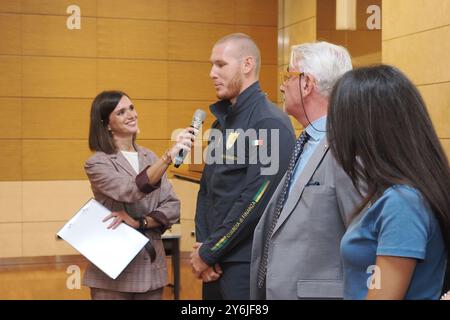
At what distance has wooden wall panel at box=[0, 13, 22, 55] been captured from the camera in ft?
25.3

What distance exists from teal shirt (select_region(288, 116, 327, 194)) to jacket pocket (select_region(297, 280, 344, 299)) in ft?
1.01

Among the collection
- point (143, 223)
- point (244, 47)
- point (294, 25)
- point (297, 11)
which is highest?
point (297, 11)

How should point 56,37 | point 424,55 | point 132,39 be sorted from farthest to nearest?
point 132,39, point 56,37, point 424,55

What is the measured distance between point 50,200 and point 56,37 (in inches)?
74.4

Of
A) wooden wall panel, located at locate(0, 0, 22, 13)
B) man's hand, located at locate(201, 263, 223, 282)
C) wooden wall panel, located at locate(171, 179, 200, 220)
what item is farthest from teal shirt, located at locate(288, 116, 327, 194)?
wooden wall panel, located at locate(0, 0, 22, 13)

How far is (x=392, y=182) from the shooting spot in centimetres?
136

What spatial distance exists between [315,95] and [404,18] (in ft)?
9.42

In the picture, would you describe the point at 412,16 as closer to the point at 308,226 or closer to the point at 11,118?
the point at 308,226

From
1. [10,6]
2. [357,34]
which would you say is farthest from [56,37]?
[357,34]

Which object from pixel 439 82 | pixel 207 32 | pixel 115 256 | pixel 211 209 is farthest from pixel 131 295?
pixel 207 32

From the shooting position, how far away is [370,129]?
1394 mm

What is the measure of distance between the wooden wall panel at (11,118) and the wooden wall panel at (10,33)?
22.4 inches

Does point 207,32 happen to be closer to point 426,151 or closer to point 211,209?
point 211,209

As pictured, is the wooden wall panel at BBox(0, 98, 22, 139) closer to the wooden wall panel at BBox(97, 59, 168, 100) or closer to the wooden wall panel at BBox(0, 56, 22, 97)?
the wooden wall panel at BBox(0, 56, 22, 97)
